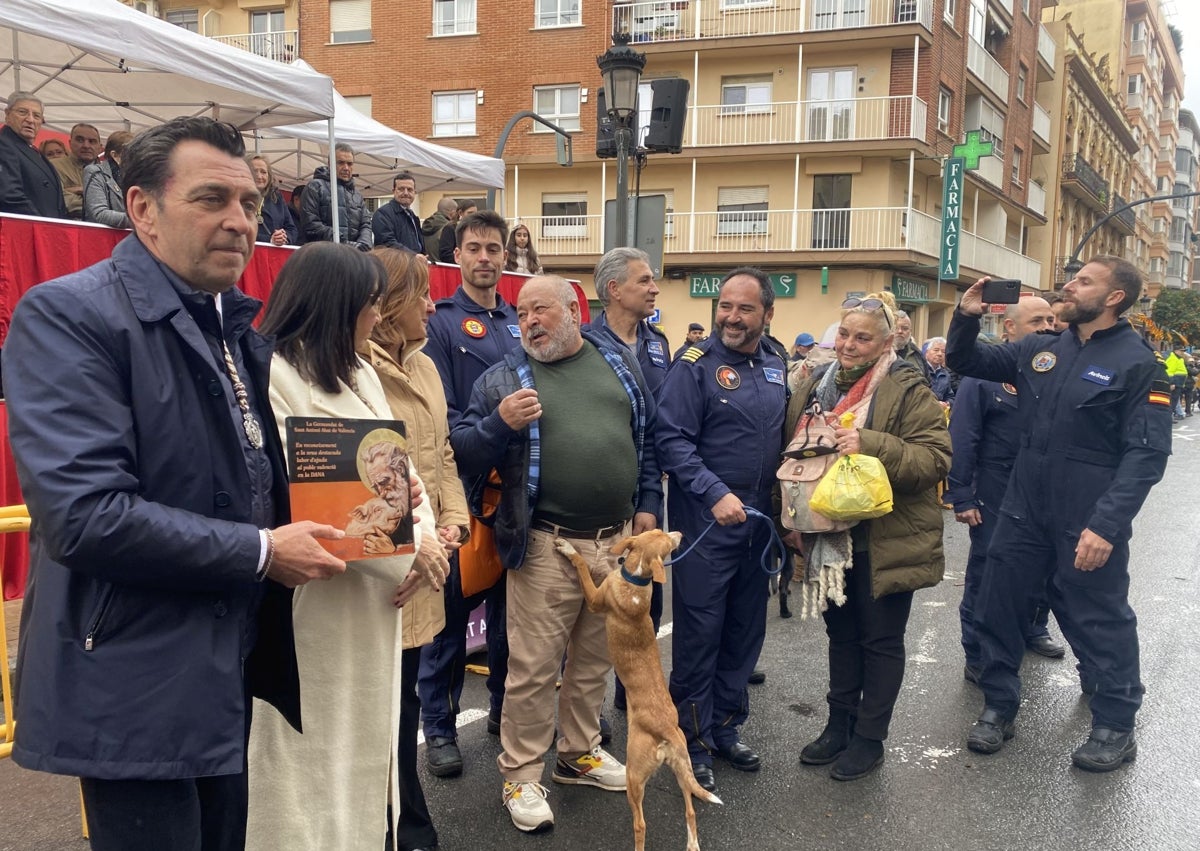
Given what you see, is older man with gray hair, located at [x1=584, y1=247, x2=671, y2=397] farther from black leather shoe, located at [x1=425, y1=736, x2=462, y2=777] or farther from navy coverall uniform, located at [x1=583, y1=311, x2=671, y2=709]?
black leather shoe, located at [x1=425, y1=736, x2=462, y2=777]

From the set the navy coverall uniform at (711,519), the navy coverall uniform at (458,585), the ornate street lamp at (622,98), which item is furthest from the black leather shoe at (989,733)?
the ornate street lamp at (622,98)

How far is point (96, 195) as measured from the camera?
670 centimetres

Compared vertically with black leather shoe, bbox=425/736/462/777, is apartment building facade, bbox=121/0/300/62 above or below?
above

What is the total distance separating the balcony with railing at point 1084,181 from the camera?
125 ft

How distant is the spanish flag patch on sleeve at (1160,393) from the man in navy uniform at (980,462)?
1.13 m

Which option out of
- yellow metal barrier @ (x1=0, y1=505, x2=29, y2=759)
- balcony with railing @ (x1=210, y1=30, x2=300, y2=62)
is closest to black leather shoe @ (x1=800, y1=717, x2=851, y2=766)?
yellow metal barrier @ (x1=0, y1=505, x2=29, y2=759)

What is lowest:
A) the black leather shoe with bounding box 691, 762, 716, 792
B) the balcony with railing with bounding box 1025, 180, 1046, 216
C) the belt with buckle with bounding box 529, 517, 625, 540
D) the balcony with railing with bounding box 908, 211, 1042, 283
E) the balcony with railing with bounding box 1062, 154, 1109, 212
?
the black leather shoe with bounding box 691, 762, 716, 792

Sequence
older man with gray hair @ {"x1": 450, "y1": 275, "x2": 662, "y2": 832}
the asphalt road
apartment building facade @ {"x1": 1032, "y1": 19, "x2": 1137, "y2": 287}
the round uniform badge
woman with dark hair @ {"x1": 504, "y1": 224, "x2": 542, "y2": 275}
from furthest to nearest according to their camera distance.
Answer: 1. apartment building facade @ {"x1": 1032, "y1": 19, "x2": 1137, "y2": 287}
2. woman with dark hair @ {"x1": 504, "y1": 224, "x2": 542, "y2": 275}
3. the round uniform badge
4. older man with gray hair @ {"x1": 450, "y1": 275, "x2": 662, "y2": 832}
5. the asphalt road

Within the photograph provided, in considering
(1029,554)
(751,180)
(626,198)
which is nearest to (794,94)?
(751,180)

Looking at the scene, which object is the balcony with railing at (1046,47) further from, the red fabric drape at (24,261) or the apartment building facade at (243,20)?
the red fabric drape at (24,261)

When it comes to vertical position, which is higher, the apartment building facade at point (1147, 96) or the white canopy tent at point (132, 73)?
the apartment building facade at point (1147, 96)

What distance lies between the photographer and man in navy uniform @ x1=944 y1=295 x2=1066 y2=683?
17.1 feet

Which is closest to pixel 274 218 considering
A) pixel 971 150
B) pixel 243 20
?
pixel 971 150

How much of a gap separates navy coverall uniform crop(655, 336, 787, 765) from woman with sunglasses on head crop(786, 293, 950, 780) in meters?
0.26
